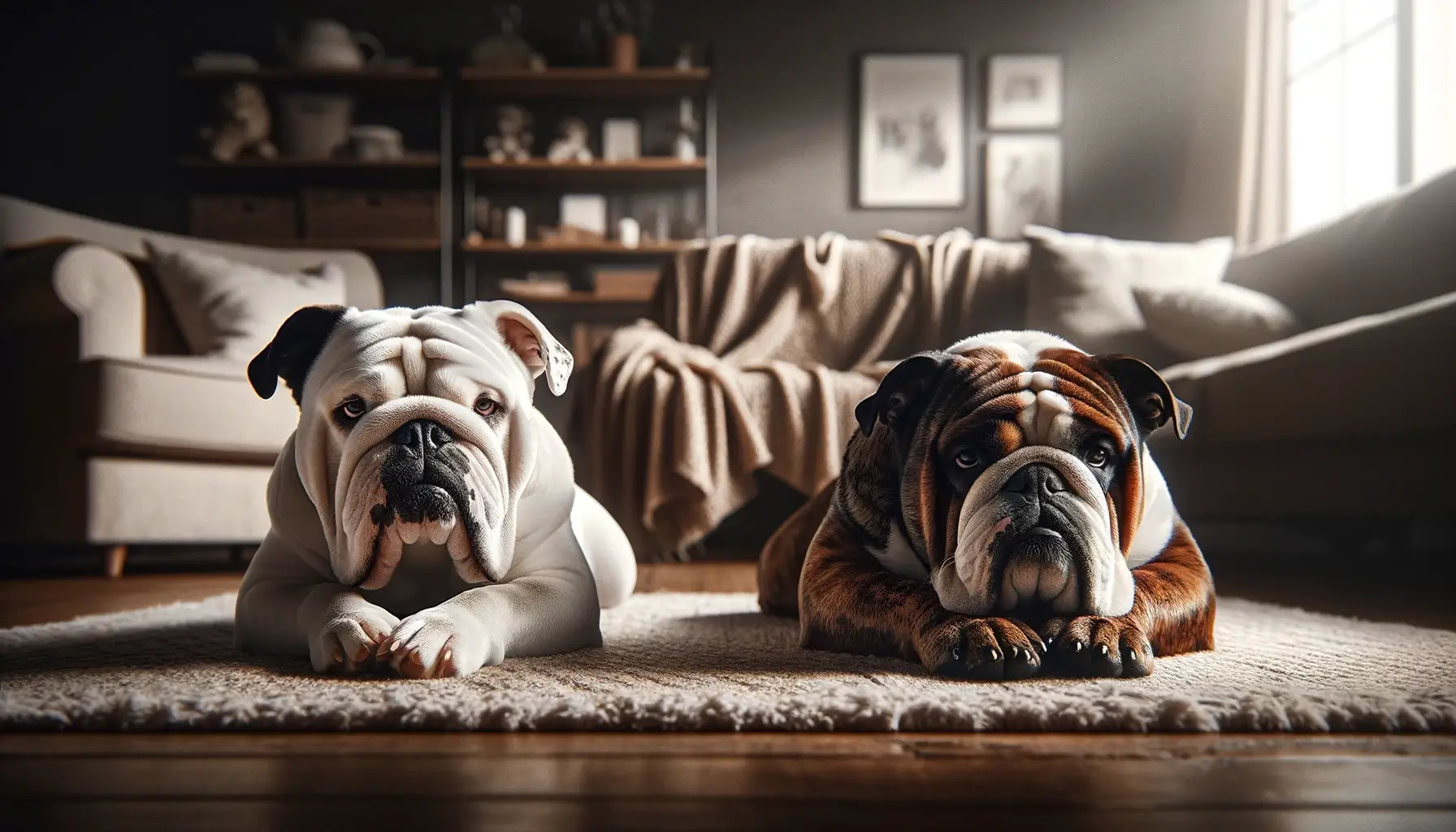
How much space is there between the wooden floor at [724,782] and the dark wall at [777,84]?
593 centimetres

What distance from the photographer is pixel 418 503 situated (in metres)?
1.27

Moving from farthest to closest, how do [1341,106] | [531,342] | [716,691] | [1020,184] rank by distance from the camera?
[1020,184] → [1341,106] → [531,342] → [716,691]

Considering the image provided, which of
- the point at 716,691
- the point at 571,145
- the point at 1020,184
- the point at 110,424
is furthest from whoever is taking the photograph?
the point at 1020,184

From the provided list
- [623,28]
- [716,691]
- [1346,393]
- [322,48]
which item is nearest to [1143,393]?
[716,691]

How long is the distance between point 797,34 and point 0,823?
21.7 ft

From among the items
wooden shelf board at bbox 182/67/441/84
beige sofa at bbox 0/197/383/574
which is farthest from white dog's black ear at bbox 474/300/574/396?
wooden shelf board at bbox 182/67/441/84

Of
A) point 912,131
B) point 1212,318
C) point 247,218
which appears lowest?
point 1212,318

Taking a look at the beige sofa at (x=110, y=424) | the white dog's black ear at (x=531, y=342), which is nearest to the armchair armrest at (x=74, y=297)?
the beige sofa at (x=110, y=424)

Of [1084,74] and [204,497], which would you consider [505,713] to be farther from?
[1084,74]

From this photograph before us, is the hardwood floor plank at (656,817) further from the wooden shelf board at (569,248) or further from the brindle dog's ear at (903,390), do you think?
the wooden shelf board at (569,248)

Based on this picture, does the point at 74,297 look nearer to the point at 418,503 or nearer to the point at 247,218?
the point at 418,503

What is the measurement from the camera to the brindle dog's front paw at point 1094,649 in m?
1.24

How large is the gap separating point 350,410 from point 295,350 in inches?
5.9

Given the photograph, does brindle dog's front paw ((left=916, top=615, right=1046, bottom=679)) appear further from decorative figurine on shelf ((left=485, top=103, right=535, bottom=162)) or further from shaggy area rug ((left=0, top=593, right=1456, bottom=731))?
decorative figurine on shelf ((left=485, top=103, right=535, bottom=162))
